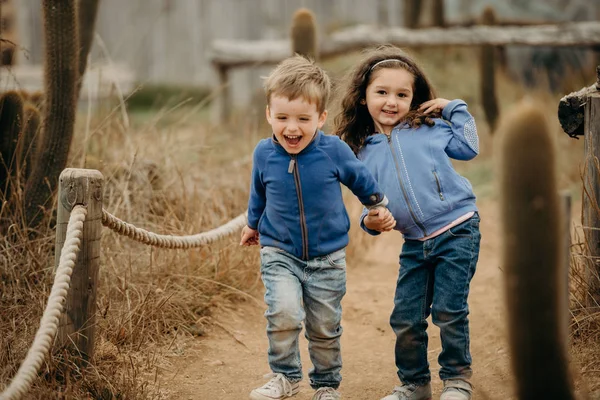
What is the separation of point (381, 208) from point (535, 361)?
1063mm

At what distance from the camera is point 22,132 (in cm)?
391

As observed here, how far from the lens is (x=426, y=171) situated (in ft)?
10.2

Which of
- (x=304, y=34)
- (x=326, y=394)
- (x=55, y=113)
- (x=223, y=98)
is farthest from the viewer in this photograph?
(x=223, y=98)

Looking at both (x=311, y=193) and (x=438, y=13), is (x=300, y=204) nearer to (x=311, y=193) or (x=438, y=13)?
(x=311, y=193)

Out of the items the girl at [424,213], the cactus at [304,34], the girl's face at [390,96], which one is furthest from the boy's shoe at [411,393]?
the cactus at [304,34]

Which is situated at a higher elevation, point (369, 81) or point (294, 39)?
point (294, 39)

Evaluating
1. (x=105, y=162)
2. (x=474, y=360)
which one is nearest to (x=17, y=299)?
(x=105, y=162)

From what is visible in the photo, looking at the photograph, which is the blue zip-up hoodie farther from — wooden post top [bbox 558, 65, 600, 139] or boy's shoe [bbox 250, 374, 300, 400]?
wooden post top [bbox 558, 65, 600, 139]

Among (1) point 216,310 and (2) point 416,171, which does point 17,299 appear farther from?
(2) point 416,171

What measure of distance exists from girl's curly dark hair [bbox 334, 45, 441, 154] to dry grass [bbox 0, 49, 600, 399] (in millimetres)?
1121

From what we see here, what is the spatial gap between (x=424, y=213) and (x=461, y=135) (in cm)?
36

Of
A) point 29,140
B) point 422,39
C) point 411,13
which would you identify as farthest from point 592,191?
point 411,13

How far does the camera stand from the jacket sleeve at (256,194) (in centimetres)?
310

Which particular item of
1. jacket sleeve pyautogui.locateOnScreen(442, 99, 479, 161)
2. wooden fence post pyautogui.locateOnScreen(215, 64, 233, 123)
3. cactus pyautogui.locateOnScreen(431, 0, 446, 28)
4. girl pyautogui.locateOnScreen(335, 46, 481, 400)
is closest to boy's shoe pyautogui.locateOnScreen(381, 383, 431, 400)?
girl pyautogui.locateOnScreen(335, 46, 481, 400)
